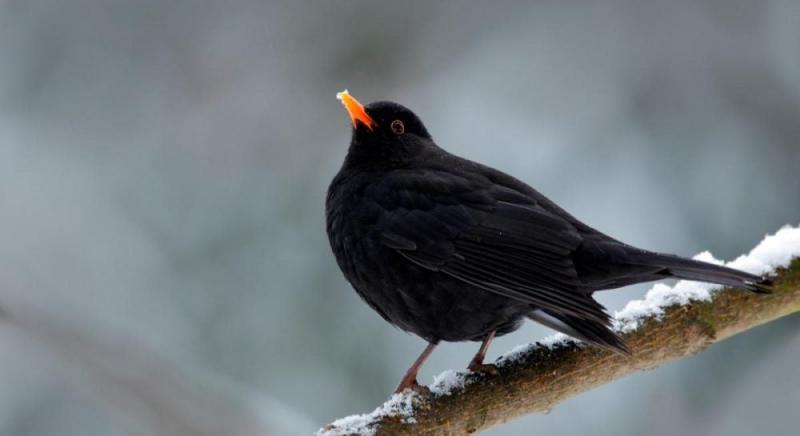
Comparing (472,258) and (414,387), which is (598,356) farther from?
(414,387)

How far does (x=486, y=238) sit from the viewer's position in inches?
147

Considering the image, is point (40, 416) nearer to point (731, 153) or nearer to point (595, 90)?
point (595, 90)

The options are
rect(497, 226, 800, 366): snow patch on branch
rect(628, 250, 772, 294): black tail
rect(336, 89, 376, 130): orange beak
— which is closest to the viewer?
rect(628, 250, 772, 294): black tail

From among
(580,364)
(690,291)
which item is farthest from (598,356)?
(690,291)

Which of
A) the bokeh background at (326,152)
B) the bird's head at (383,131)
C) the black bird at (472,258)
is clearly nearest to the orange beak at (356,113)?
the bird's head at (383,131)

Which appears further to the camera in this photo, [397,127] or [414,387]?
[397,127]

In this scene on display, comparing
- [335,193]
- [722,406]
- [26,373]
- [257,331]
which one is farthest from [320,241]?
Answer: [722,406]

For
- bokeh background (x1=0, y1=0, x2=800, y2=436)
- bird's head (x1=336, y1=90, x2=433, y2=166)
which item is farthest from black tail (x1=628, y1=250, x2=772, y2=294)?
bokeh background (x1=0, y1=0, x2=800, y2=436)

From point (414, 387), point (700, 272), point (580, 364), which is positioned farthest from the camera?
point (580, 364)

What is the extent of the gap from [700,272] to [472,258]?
915 mm

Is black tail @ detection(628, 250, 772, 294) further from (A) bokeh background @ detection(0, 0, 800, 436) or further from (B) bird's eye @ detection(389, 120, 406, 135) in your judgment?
(A) bokeh background @ detection(0, 0, 800, 436)

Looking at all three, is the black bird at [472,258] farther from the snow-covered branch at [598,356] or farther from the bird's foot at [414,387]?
the snow-covered branch at [598,356]

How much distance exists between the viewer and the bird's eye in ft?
14.4

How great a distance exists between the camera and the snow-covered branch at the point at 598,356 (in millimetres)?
3258
